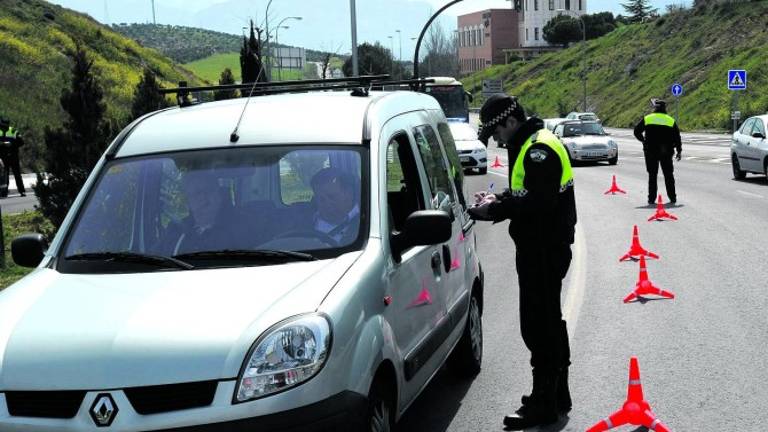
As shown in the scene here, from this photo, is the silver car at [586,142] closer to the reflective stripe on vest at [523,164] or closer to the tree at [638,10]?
the reflective stripe on vest at [523,164]

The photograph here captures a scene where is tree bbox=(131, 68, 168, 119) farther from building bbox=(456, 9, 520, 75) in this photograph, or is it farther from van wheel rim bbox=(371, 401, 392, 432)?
building bbox=(456, 9, 520, 75)

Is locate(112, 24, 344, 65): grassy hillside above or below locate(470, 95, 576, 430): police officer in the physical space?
above

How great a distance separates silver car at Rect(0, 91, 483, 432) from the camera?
157 inches

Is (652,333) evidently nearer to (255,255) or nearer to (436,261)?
(436,261)

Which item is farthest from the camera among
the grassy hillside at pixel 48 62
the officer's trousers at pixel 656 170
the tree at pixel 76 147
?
the grassy hillside at pixel 48 62

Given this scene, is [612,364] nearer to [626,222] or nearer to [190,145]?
[190,145]

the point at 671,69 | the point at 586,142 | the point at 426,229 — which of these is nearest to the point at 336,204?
the point at 426,229

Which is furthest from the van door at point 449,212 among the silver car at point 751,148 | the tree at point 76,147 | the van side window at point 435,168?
the silver car at point 751,148

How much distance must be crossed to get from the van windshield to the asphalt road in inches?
64.2

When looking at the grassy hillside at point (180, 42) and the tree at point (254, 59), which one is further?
the grassy hillside at point (180, 42)

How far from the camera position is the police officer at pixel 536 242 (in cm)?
604

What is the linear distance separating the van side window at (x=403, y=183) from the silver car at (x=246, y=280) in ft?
0.04

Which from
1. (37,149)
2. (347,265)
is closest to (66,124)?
(347,265)

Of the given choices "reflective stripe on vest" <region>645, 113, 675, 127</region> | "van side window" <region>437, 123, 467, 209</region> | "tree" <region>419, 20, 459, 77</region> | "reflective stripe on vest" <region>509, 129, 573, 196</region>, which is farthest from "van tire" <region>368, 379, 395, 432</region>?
"tree" <region>419, 20, 459, 77</region>
